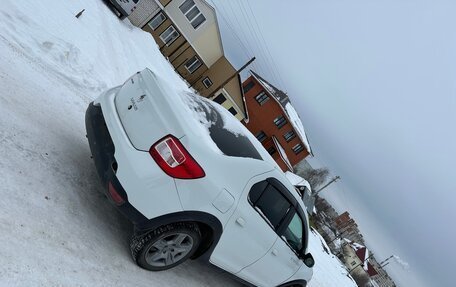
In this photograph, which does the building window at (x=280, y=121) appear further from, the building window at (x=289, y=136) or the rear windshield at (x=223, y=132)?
the rear windshield at (x=223, y=132)

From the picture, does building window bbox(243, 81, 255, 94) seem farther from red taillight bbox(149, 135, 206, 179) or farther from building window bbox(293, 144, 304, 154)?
red taillight bbox(149, 135, 206, 179)

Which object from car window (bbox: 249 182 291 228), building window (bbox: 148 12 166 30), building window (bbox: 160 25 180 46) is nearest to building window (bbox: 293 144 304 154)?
building window (bbox: 160 25 180 46)

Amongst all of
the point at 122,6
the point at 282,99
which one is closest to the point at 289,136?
the point at 282,99

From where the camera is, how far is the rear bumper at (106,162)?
411 cm

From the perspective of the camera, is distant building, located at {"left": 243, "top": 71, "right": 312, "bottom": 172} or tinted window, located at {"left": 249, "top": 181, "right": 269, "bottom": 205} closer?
tinted window, located at {"left": 249, "top": 181, "right": 269, "bottom": 205}

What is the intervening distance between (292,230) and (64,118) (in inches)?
160

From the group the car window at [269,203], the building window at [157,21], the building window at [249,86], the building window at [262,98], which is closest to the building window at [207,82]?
the building window at [157,21]

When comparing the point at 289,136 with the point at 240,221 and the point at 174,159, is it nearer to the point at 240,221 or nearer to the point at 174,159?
the point at 240,221

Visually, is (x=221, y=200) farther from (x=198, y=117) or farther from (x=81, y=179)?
(x=81, y=179)

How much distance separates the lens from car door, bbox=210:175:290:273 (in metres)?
4.56

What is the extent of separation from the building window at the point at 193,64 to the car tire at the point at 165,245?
1482 inches

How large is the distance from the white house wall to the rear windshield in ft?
118

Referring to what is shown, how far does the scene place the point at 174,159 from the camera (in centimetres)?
407

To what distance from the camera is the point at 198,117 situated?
468 cm
